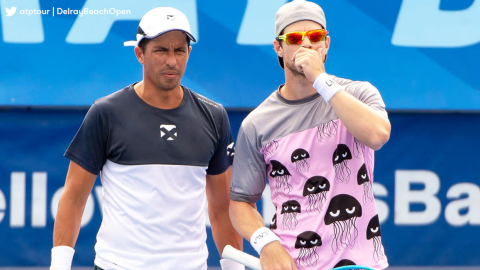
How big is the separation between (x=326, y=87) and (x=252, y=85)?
3.03 meters

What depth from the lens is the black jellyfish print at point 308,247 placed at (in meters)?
2.99

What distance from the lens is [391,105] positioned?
236 inches

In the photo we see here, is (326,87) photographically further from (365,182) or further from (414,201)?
(414,201)

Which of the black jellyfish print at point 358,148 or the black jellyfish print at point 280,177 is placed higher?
the black jellyfish print at point 358,148

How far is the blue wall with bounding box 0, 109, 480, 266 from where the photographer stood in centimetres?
594

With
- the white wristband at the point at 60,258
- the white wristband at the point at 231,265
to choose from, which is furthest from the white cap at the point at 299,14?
the white wristband at the point at 60,258

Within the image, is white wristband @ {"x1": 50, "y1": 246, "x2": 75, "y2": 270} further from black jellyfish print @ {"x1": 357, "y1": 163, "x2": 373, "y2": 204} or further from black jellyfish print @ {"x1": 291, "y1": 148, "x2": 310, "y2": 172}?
black jellyfish print @ {"x1": 357, "y1": 163, "x2": 373, "y2": 204}

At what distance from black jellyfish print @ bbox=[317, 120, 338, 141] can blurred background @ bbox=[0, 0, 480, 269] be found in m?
2.84

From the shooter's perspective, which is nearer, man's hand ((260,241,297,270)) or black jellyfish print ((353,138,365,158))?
man's hand ((260,241,297,270))

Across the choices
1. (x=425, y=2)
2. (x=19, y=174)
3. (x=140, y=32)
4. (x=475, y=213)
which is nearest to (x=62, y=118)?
(x=19, y=174)

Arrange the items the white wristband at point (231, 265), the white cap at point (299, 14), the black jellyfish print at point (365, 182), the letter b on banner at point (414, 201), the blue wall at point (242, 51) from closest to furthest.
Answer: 1. the black jellyfish print at point (365, 182)
2. the white cap at point (299, 14)
3. the white wristband at point (231, 265)
4. the blue wall at point (242, 51)
5. the letter b on banner at point (414, 201)

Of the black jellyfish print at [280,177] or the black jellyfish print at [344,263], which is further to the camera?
the black jellyfish print at [280,177]

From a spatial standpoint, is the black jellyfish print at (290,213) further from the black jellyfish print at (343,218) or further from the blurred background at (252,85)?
the blurred background at (252,85)

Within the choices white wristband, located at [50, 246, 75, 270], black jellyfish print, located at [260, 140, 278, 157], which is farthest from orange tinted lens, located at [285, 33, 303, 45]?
white wristband, located at [50, 246, 75, 270]
